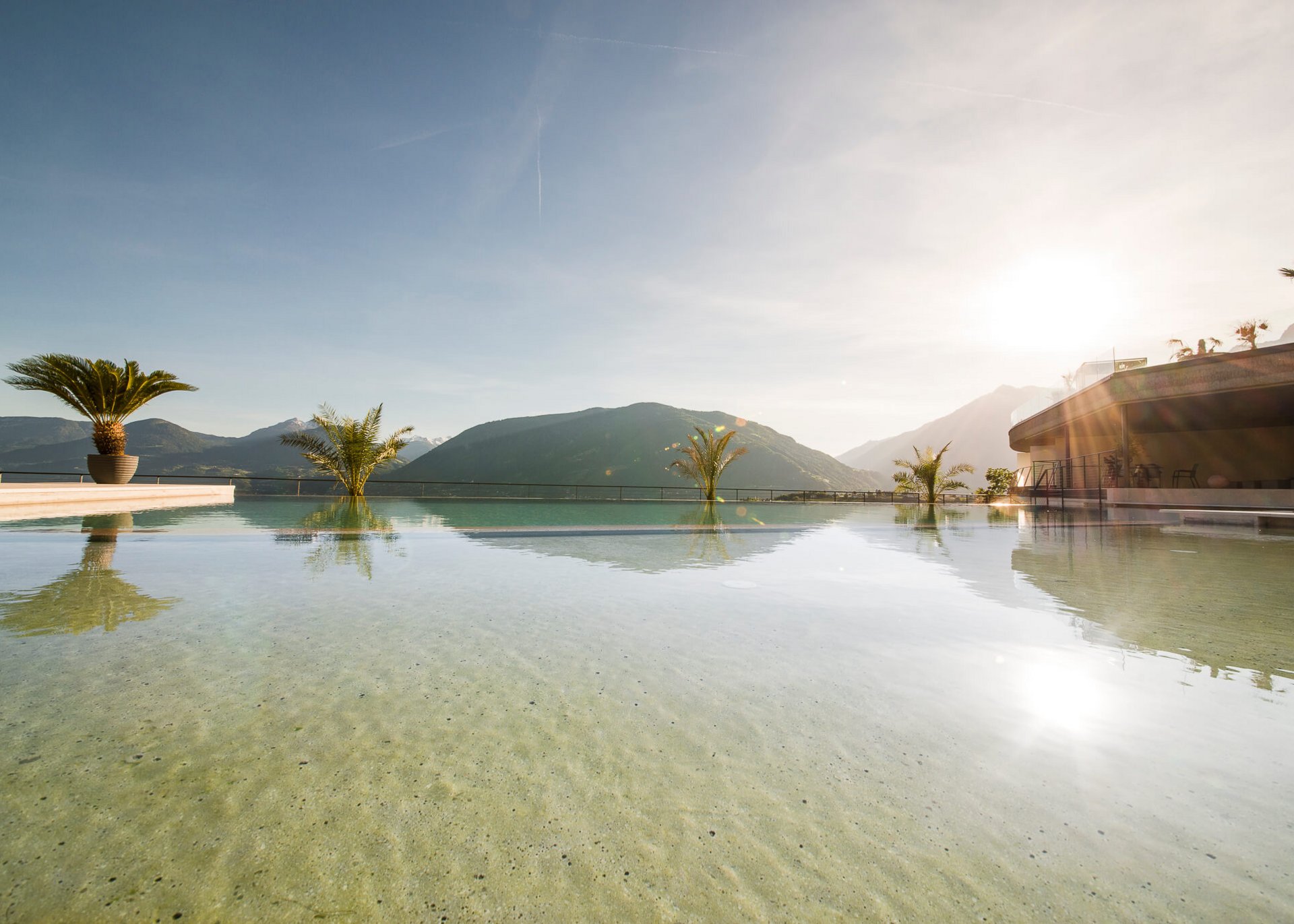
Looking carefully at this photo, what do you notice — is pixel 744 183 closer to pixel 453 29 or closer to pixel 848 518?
pixel 453 29

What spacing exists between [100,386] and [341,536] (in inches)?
438

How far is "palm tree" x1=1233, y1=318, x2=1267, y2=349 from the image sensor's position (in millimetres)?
14164

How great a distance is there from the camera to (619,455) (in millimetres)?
103312

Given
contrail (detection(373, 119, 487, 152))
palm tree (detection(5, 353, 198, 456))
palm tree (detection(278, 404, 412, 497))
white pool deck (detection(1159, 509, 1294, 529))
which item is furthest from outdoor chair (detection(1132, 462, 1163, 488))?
palm tree (detection(5, 353, 198, 456))

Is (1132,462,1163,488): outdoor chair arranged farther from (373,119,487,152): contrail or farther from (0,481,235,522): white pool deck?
(0,481,235,522): white pool deck

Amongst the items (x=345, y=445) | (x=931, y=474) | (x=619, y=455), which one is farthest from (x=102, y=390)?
(x=619, y=455)

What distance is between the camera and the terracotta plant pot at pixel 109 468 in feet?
42.9

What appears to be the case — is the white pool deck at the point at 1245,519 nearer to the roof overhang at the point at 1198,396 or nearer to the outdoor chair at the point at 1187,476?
the roof overhang at the point at 1198,396

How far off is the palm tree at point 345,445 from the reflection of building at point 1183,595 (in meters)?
19.5

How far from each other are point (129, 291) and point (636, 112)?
66.0 feet

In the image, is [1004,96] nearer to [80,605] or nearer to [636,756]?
[636,756]

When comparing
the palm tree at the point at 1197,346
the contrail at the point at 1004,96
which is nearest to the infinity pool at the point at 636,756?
the contrail at the point at 1004,96

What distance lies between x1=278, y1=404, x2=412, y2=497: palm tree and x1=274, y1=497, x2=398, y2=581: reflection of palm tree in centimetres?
681

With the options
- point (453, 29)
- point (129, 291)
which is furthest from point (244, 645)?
point (129, 291)
